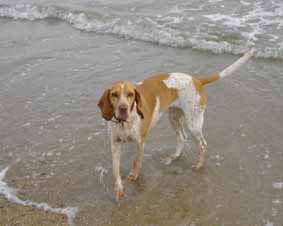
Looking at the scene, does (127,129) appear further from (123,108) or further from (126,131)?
(123,108)

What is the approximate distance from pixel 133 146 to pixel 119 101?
A: 175 cm

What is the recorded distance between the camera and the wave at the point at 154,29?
29.7 ft

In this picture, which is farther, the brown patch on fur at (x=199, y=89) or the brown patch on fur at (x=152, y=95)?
the brown patch on fur at (x=199, y=89)

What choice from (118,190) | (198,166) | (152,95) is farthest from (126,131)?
(198,166)

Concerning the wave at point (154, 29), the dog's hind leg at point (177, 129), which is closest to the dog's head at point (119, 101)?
the dog's hind leg at point (177, 129)

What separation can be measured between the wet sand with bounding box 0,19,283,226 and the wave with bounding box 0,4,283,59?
1.16 feet

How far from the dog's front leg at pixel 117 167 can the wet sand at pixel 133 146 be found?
12 centimetres

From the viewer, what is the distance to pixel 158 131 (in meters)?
6.28

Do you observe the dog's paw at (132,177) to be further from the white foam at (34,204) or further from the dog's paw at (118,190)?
the white foam at (34,204)

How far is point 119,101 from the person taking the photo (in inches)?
170

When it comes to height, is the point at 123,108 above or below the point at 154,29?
above

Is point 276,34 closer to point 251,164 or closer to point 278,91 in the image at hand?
point 278,91

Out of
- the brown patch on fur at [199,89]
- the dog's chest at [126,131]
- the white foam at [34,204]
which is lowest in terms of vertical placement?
the white foam at [34,204]

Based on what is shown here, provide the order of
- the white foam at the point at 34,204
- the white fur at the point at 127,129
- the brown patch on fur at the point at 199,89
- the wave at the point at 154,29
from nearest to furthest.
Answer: the white fur at the point at 127,129 → the white foam at the point at 34,204 → the brown patch on fur at the point at 199,89 → the wave at the point at 154,29
